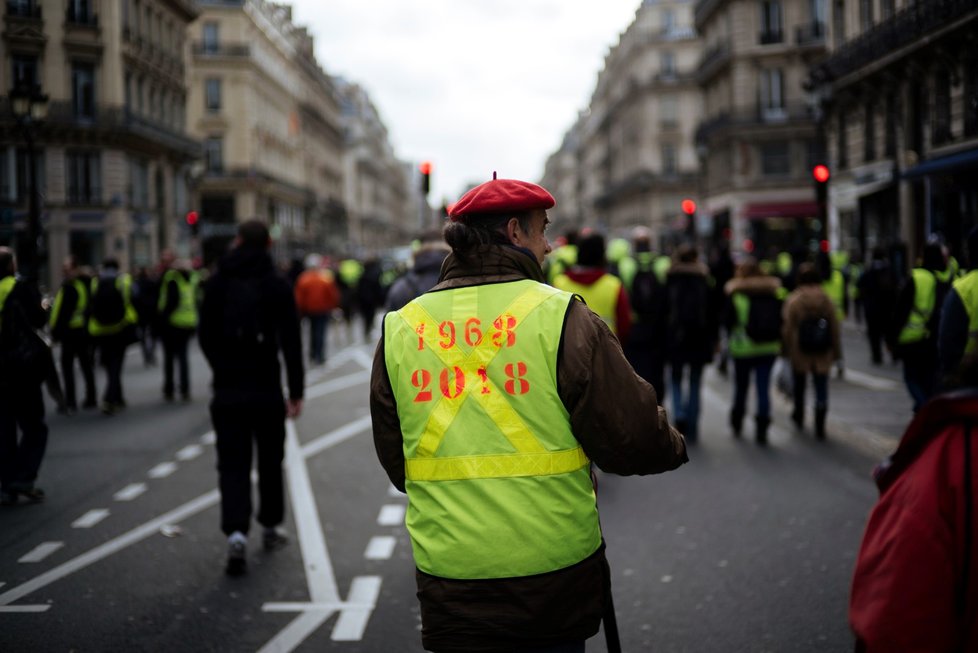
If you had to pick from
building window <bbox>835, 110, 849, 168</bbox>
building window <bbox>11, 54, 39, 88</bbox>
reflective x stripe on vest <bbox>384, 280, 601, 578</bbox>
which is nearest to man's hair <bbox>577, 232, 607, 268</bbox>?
building window <bbox>11, 54, 39, 88</bbox>

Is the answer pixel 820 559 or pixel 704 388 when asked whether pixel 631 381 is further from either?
pixel 704 388

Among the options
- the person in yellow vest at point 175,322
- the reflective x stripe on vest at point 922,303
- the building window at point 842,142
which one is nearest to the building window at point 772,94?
the building window at point 842,142

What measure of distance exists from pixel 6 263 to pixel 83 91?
8.80 meters

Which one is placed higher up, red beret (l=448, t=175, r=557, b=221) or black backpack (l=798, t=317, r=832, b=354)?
red beret (l=448, t=175, r=557, b=221)

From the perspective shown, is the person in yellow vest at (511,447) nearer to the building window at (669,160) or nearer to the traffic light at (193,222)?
the traffic light at (193,222)

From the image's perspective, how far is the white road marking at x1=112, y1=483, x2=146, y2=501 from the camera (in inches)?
335

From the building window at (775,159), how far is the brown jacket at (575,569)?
52666mm

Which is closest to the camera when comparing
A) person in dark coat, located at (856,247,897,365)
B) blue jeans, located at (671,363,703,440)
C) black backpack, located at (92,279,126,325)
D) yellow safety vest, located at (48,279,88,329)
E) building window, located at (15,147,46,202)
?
blue jeans, located at (671,363,703,440)

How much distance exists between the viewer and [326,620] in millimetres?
5445

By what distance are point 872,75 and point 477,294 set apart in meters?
31.3

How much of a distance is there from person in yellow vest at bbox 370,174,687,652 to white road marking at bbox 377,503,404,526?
4649 mm

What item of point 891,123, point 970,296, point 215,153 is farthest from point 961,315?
point 215,153

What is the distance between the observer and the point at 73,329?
1459 cm

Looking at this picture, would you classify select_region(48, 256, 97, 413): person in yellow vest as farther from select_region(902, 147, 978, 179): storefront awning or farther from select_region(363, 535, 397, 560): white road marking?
select_region(902, 147, 978, 179): storefront awning
